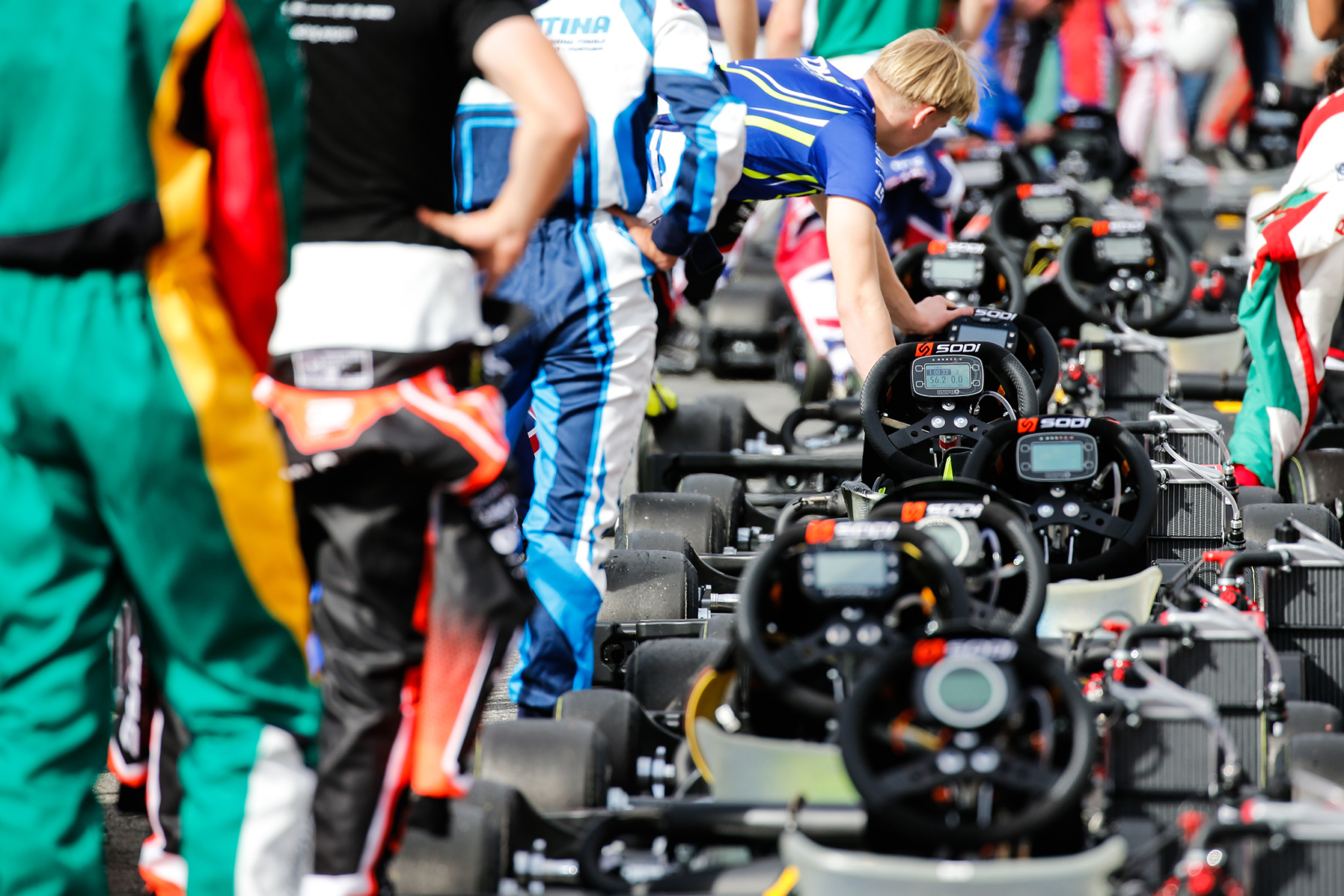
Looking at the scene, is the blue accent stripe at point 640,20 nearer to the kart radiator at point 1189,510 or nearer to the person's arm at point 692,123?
the person's arm at point 692,123

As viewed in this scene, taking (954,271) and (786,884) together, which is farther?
(954,271)

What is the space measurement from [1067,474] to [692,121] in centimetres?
120

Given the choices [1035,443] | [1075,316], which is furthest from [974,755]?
[1075,316]

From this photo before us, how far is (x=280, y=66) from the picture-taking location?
235 cm

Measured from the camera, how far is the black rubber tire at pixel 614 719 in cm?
310

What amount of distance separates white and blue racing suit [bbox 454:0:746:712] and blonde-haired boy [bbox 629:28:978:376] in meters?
0.27

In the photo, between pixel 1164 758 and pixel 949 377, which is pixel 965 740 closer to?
pixel 1164 758

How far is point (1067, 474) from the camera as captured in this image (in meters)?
3.22

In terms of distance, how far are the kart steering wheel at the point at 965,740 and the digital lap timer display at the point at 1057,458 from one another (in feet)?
3.31

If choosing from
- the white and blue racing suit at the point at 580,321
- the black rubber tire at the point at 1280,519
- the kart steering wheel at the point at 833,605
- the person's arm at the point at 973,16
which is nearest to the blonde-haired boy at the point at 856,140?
the white and blue racing suit at the point at 580,321

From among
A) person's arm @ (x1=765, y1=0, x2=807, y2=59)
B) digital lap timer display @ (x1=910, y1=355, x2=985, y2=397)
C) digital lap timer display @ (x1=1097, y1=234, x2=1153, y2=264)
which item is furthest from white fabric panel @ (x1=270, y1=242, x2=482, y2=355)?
person's arm @ (x1=765, y1=0, x2=807, y2=59)

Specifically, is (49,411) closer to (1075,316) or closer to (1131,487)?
(1131,487)

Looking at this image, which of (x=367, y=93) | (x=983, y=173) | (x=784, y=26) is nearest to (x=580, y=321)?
(x=367, y=93)

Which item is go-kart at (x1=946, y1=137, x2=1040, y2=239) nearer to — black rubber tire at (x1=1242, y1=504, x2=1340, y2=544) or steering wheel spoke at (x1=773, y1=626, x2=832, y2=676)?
black rubber tire at (x1=1242, y1=504, x2=1340, y2=544)
